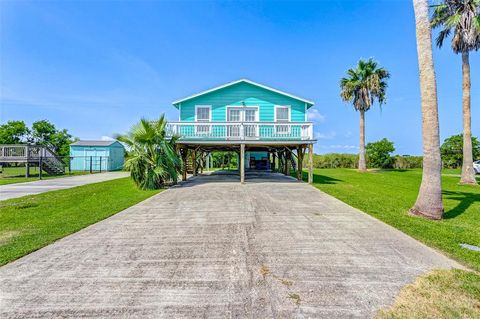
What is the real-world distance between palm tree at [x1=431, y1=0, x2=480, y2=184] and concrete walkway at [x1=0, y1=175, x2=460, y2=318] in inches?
544

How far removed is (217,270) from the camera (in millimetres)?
2961

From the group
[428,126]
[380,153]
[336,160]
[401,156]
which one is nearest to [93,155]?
[428,126]

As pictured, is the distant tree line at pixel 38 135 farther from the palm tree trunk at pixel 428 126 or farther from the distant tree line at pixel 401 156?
the palm tree trunk at pixel 428 126

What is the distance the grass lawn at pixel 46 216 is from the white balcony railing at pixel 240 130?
13.1 ft

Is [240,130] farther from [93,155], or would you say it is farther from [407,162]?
[407,162]

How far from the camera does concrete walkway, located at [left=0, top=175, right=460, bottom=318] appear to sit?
224 centimetres

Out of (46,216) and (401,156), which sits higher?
(401,156)

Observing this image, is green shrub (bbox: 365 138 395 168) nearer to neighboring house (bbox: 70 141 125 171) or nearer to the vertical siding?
the vertical siding

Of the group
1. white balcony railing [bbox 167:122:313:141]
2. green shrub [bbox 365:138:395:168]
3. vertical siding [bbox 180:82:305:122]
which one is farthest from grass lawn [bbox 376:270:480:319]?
green shrub [bbox 365:138:395:168]

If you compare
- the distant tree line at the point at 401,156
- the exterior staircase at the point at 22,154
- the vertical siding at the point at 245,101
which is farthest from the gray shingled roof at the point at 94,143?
the distant tree line at the point at 401,156

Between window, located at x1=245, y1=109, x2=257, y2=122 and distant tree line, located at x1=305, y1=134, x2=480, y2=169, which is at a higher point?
window, located at x1=245, y1=109, x2=257, y2=122

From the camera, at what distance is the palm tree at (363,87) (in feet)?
68.1

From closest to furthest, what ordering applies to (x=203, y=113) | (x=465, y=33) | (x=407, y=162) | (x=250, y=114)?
(x=465, y=33) < (x=203, y=113) < (x=250, y=114) < (x=407, y=162)

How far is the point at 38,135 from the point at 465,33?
188 feet
